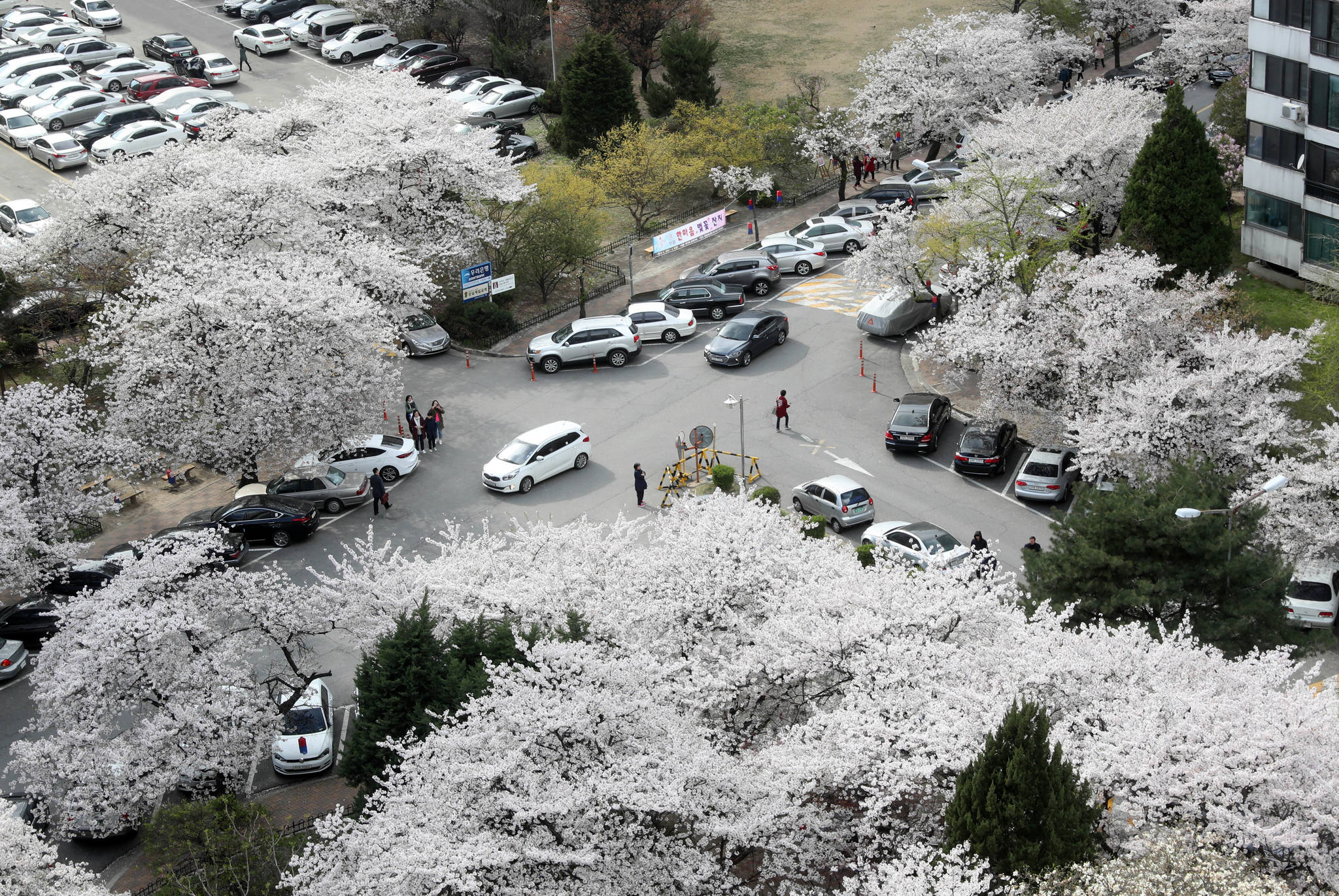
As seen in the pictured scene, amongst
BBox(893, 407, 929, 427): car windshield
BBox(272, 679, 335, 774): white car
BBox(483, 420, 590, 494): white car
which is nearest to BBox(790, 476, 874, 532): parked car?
BBox(893, 407, 929, 427): car windshield

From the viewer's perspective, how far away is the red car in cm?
5922

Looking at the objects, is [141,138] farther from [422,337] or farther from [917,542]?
[917,542]

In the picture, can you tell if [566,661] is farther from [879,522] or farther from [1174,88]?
[1174,88]

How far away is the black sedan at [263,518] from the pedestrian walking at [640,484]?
847 centimetres

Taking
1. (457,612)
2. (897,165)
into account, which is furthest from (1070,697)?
(897,165)

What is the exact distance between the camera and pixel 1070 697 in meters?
22.2

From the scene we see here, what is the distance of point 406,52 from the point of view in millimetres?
64250

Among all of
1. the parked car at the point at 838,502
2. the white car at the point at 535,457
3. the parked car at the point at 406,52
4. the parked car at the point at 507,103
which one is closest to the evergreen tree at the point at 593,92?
the parked car at the point at 507,103

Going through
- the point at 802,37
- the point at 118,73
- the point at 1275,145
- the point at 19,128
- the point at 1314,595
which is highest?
the point at 118,73

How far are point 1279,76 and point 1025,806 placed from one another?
1238 inches

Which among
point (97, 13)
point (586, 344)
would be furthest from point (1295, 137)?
point (97, 13)

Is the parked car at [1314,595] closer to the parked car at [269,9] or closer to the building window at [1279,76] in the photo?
the building window at [1279,76]

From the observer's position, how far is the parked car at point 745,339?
135 feet

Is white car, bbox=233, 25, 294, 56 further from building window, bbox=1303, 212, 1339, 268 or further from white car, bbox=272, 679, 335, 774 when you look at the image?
building window, bbox=1303, 212, 1339, 268
